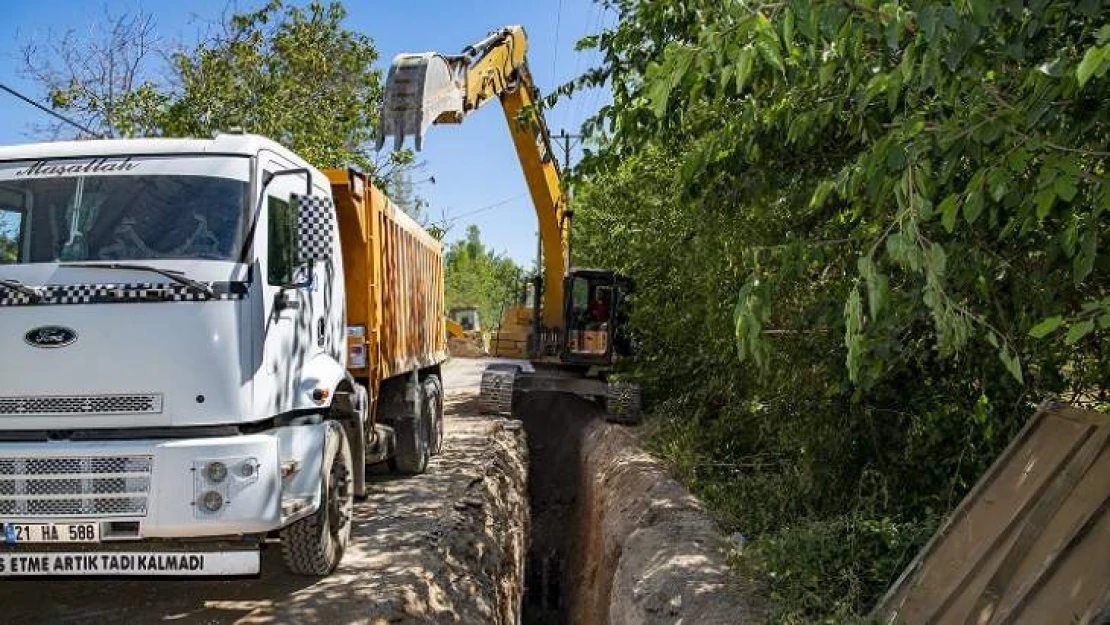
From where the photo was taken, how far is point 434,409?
37.8 feet

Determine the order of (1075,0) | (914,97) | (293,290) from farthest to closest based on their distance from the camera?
(293,290), (914,97), (1075,0)

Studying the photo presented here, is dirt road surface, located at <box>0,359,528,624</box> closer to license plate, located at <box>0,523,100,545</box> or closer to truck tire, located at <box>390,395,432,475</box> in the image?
truck tire, located at <box>390,395,432,475</box>

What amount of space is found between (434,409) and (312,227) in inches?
233

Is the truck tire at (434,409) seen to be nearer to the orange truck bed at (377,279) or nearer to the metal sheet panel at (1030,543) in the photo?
the orange truck bed at (377,279)

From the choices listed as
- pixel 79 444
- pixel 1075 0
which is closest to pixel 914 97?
pixel 1075 0

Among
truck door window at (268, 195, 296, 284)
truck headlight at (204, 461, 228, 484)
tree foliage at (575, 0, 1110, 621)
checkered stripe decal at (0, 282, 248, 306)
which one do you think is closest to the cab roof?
truck door window at (268, 195, 296, 284)

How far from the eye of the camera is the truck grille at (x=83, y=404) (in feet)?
16.8

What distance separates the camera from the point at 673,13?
17.4 feet

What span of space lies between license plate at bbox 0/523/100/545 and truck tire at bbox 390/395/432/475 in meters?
4.94

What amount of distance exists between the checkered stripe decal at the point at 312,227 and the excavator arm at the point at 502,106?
56.7 inches

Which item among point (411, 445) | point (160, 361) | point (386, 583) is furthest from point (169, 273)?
point (411, 445)

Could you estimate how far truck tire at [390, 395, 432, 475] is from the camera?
32.9ft

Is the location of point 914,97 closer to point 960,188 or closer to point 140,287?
point 960,188

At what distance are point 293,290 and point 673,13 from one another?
294cm
